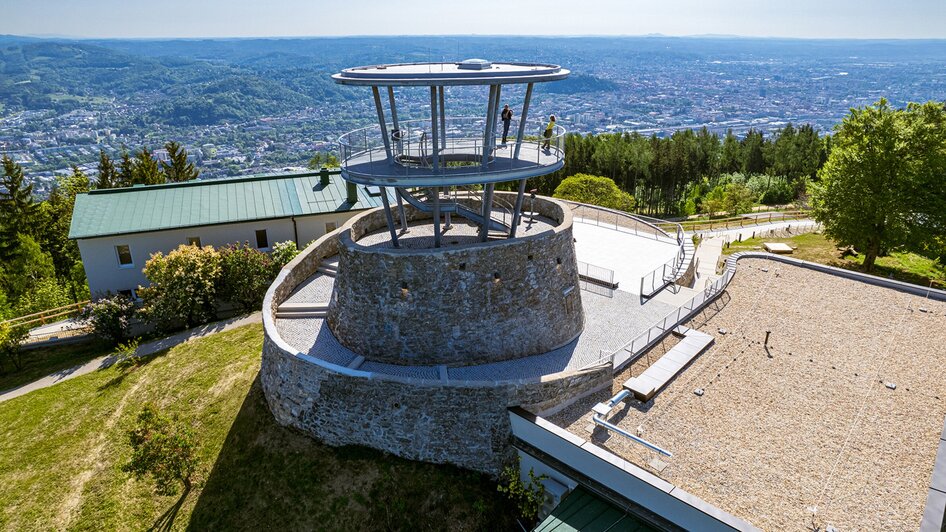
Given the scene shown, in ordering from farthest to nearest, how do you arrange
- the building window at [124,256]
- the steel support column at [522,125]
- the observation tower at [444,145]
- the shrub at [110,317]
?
the building window at [124,256] < the shrub at [110,317] < the steel support column at [522,125] < the observation tower at [444,145]

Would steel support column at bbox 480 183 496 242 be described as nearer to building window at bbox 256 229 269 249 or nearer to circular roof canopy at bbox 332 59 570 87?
circular roof canopy at bbox 332 59 570 87

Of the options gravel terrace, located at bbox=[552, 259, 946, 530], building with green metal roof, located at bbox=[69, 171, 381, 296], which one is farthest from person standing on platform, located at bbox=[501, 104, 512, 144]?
building with green metal roof, located at bbox=[69, 171, 381, 296]

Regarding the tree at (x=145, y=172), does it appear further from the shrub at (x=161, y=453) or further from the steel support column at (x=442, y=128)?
the steel support column at (x=442, y=128)

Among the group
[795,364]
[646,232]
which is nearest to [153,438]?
[795,364]

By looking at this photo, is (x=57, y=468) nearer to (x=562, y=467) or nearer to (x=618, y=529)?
(x=562, y=467)

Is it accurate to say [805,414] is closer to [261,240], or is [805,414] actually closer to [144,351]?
[144,351]

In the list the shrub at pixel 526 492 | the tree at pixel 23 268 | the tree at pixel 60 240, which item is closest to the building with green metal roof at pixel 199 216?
the tree at pixel 23 268
